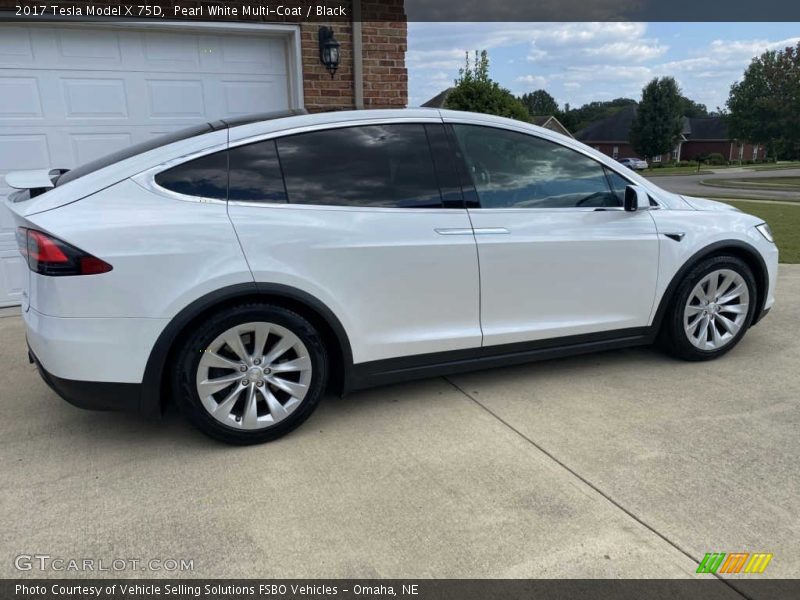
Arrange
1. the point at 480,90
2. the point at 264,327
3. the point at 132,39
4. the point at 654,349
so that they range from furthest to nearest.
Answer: the point at 480,90, the point at 132,39, the point at 654,349, the point at 264,327

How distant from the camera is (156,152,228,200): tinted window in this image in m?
2.96

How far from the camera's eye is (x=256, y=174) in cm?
309

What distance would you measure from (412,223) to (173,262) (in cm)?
125

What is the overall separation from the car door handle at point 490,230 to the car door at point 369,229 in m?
0.07

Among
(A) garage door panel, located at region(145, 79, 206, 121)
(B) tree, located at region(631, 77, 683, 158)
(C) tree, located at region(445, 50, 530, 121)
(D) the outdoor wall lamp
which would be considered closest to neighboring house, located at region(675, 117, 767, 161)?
(B) tree, located at region(631, 77, 683, 158)

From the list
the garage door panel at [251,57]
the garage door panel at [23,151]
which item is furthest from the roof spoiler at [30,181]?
the garage door panel at [251,57]

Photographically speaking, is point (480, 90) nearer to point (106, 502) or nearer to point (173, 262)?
point (173, 262)

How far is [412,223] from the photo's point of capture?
10.8 ft

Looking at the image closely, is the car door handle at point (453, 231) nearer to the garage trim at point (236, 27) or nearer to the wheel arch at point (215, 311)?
the wheel arch at point (215, 311)

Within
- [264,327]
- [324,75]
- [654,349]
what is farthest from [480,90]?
[264,327]

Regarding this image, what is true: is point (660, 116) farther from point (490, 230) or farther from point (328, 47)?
point (490, 230)

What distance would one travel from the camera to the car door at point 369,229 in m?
3.05

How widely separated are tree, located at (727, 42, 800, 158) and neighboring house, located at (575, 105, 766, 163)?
1918 centimetres

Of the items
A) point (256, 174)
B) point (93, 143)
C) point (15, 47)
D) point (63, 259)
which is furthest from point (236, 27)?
point (63, 259)
